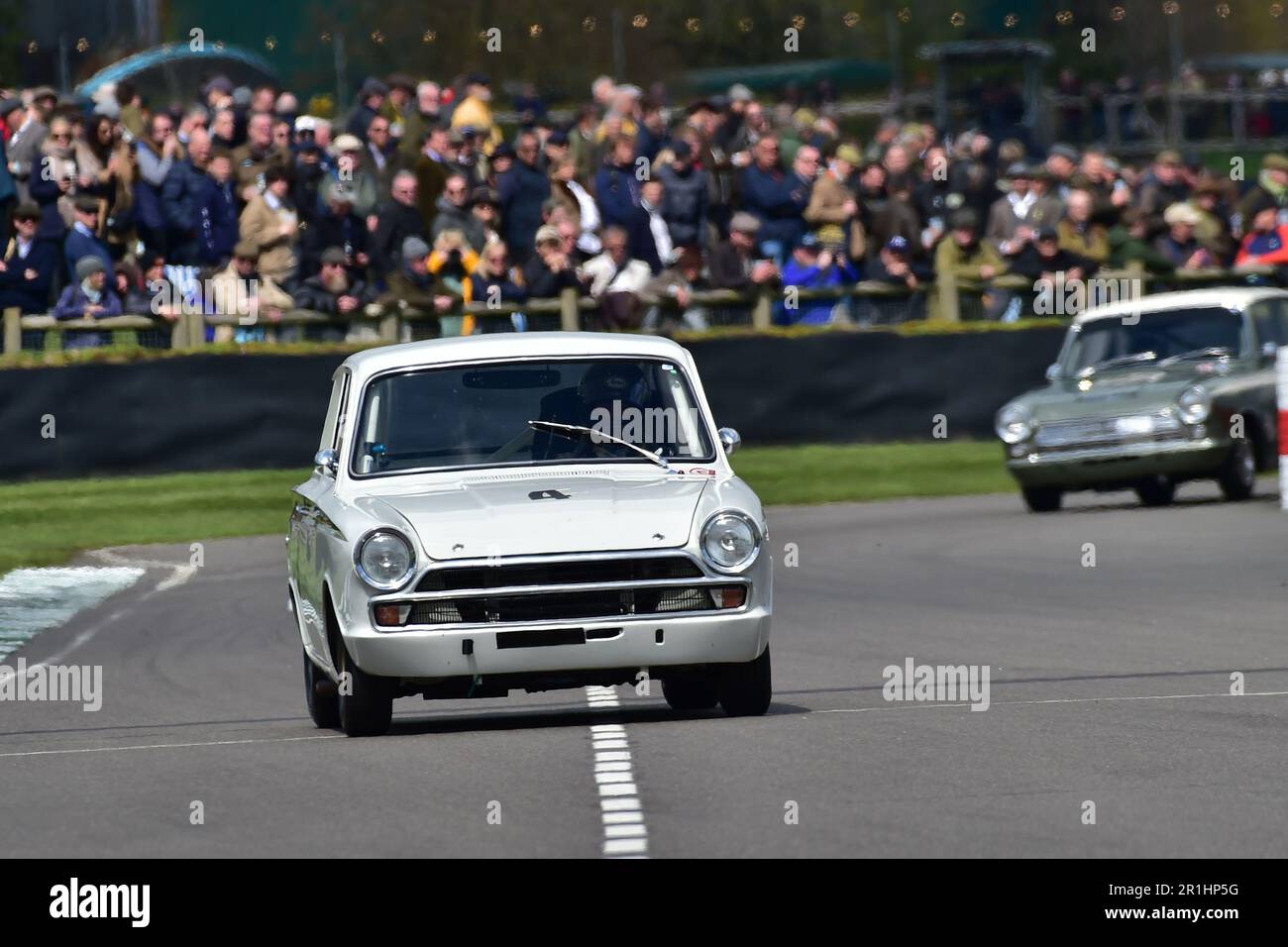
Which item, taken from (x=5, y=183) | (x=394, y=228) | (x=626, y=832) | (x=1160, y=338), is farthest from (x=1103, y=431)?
(x=626, y=832)

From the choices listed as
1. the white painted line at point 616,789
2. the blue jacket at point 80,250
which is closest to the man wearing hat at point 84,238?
the blue jacket at point 80,250

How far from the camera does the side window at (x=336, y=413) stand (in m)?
11.2

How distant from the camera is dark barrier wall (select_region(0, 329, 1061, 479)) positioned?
2320 cm

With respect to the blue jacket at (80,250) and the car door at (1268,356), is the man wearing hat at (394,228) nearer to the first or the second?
the blue jacket at (80,250)

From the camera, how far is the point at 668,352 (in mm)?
11109

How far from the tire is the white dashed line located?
77 centimetres

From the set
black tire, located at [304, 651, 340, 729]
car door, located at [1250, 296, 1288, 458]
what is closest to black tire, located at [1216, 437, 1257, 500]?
car door, located at [1250, 296, 1288, 458]

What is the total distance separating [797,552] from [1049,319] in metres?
7.35

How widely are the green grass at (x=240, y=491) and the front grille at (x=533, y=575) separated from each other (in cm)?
1031

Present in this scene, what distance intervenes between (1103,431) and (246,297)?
7.85 metres

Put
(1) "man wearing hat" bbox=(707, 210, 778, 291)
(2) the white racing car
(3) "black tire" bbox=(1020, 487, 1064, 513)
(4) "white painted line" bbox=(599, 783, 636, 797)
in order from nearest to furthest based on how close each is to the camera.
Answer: (4) "white painted line" bbox=(599, 783, 636, 797) → (2) the white racing car → (3) "black tire" bbox=(1020, 487, 1064, 513) → (1) "man wearing hat" bbox=(707, 210, 778, 291)

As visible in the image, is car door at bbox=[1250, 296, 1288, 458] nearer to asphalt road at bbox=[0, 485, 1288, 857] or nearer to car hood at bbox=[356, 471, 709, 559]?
asphalt road at bbox=[0, 485, 1288, 857]
